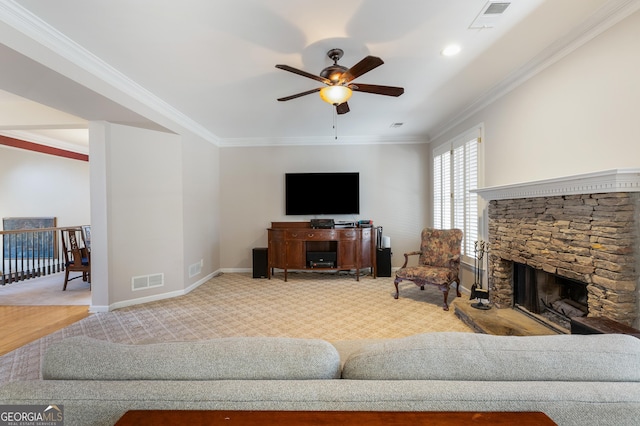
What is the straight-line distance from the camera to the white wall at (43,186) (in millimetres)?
5809

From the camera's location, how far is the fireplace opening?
8.00 ft

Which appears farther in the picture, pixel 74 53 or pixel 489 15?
pixel 74 53

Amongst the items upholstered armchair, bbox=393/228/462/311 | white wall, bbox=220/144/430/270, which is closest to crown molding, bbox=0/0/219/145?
white wall, bbox=220/144/430/270

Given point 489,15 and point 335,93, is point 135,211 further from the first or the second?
point 489,15

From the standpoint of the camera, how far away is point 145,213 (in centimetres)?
380

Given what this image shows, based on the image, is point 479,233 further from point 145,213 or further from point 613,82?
point 145,213

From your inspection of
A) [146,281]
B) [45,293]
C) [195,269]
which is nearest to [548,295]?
[195,269]

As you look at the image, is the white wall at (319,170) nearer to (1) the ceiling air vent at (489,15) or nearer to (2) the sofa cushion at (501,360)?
(1) the ceiling air vent at (489,15)

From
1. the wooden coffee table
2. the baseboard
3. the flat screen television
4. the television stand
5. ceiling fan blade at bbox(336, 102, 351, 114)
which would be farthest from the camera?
the flat screen television

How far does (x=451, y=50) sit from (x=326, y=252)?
351 cm

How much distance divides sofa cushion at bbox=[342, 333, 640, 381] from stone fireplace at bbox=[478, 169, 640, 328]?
56.8 inches

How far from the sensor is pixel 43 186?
6.21 metres

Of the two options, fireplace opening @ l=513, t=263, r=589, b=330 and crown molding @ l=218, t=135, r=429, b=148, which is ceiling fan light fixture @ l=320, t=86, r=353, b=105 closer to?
fireplace opening @ l=513, t=263, r=589, b=330

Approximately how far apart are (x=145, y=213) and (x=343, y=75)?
3295 millimetres
